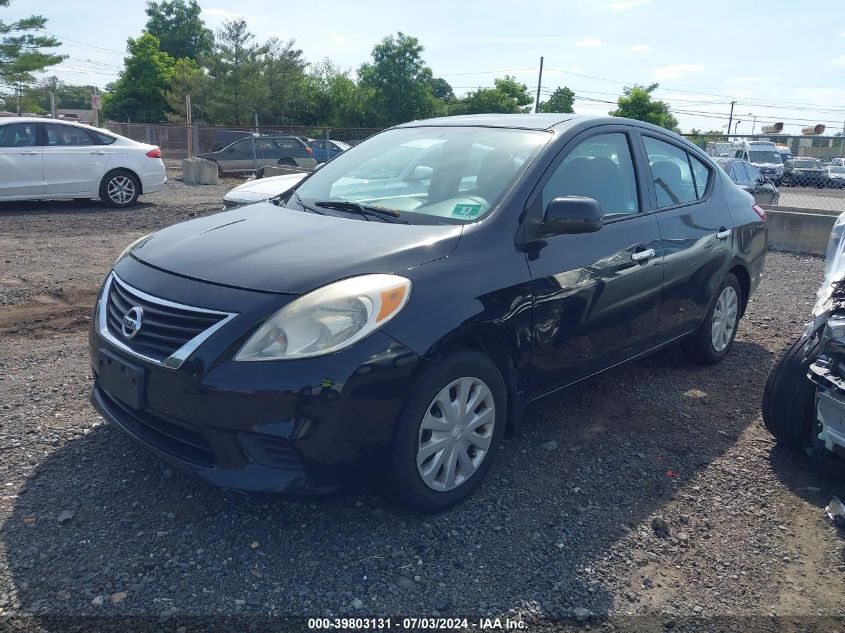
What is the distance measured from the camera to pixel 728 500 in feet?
11.2

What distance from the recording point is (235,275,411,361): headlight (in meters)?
2.66

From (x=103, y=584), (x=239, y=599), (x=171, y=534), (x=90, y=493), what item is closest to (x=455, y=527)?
(x=239, y=599)

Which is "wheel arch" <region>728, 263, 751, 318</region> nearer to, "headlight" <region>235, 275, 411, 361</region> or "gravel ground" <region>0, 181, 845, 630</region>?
"gravel ground" <region>0, 181, 845, 630</region>

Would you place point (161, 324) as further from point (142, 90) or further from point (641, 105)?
point (142, 90)

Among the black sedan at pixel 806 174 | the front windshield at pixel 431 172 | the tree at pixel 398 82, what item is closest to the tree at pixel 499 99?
the tree at pixel 398 82

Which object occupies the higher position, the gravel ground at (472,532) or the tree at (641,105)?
the tree at (641,105)

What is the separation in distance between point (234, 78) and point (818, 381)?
4767cm

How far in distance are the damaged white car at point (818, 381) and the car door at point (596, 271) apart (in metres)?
0.79

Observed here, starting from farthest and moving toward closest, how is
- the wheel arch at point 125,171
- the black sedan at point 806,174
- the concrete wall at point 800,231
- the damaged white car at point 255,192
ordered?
the black sedan at point 806,174 → the wheel arch at point 125,171 → the concrete wall at point 800,231 → the damaged white car at point 255,192

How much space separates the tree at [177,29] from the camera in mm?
64562

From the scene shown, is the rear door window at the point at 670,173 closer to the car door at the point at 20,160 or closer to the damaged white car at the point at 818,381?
the damaged white car at the point at 818,381

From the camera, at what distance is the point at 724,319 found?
5.21 metres

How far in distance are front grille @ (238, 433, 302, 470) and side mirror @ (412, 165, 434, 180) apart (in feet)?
5.92

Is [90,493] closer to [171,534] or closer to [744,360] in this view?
[171,534]
